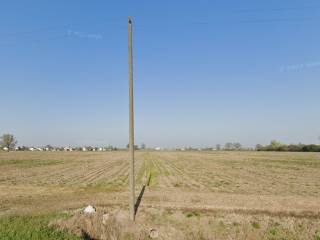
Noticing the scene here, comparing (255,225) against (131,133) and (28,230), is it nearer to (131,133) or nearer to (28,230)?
(131,133)

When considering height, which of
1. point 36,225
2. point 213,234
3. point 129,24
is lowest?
point 213,234

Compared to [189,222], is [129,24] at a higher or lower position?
higher

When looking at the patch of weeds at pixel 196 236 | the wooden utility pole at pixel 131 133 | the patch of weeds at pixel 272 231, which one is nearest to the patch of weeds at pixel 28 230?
the wooden utility pole at pixel 131 133

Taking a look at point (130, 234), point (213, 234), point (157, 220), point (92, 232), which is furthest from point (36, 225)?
point (213, 234)

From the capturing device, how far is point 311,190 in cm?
2125

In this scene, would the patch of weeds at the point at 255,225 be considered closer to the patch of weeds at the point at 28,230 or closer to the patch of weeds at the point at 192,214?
the patch of weeds at the point at 192,214

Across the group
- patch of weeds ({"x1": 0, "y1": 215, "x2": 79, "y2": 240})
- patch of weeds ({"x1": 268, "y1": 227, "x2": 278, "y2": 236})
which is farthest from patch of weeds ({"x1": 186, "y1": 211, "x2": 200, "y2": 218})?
patch of weeds ({"x1": 0, "y1": 215, "x2": 79, "y2": 240})

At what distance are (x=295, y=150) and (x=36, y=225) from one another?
174 metres

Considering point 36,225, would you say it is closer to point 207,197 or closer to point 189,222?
point 189,222

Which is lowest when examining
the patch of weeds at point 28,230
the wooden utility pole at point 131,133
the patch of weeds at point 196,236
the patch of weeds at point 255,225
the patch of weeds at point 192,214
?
the patch of weeds at point 196,236

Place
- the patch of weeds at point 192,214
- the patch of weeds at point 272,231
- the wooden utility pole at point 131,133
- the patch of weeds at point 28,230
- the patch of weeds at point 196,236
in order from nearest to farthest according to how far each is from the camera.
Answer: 1. the patch of weeds at point 28,230
2. the patch of weeds at point 196,236
3. the patch of weeds at point 272,231
4. the wooden utility pole at point 131,133
5. the patch of weeds at point 192,214

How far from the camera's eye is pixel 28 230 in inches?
391

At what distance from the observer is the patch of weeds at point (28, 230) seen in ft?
30.3

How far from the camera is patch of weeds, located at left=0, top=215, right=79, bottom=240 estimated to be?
9.25m
